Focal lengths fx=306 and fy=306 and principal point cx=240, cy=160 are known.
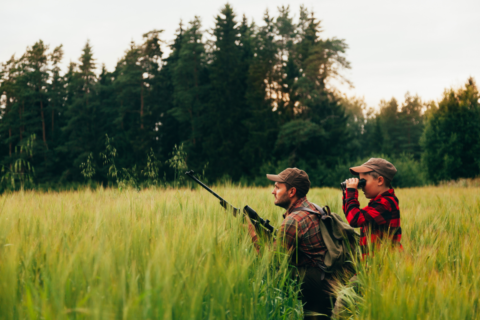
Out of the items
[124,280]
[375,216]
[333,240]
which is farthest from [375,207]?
[124,280]

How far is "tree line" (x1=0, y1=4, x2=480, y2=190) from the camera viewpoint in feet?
88.1

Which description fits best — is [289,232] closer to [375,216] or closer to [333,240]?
[333,240]

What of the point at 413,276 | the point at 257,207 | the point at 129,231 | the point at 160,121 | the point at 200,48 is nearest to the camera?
the point at 413,276

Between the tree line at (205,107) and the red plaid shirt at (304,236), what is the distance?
66.9ft

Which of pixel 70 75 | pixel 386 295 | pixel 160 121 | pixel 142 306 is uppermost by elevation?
pixel 70 75

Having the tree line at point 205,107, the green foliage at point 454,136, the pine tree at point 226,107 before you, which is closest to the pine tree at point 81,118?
the tree line at point 205,107

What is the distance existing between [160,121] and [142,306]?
32.2 m

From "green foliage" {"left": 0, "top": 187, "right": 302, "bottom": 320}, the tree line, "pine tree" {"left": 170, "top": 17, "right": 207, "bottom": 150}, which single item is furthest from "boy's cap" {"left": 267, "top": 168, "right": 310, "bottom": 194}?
"pine tree" {"left": 170, "top": 17, "right": 207, "bottom": 150}

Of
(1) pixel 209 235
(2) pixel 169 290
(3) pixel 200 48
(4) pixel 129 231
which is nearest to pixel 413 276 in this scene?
(1) pixel 209 235

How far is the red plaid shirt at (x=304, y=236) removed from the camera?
2.82 m

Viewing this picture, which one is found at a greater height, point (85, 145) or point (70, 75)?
point (70, 75)

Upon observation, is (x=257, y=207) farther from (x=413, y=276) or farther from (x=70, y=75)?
(x=70, y=75)

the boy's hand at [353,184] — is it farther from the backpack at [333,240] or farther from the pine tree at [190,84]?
the pine tree at [190,84]

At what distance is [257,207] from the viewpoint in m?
4.59
